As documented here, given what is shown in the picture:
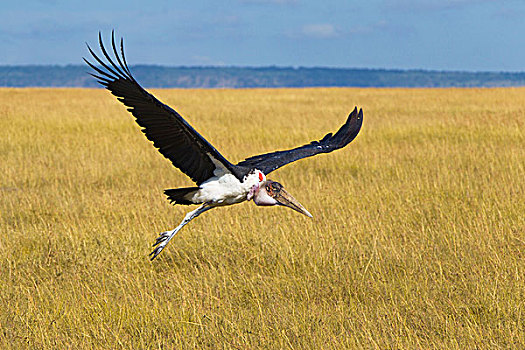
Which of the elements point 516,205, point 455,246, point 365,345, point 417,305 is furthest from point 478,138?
point 365,345

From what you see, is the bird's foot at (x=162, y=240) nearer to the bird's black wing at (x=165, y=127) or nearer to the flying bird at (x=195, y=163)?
the flying bird at (x=195, y=163)

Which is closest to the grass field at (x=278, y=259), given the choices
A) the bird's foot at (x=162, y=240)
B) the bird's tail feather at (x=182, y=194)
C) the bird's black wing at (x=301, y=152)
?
the bird's foot at (x=162, y=240)

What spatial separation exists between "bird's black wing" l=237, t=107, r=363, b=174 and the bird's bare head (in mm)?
296

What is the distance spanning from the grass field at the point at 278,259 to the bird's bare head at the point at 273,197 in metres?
0.68

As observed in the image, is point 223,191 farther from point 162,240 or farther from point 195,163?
point 162,240

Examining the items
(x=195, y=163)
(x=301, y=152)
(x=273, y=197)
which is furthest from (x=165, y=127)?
(x=301, y=152)

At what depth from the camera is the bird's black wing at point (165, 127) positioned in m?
4.31

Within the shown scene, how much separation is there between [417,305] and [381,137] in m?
9.51

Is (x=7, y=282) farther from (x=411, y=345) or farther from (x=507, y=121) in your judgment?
(x=507, y=121)

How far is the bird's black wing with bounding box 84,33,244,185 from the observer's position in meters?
4.31

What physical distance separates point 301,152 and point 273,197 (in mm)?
1107

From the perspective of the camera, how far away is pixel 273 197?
5.02 metres

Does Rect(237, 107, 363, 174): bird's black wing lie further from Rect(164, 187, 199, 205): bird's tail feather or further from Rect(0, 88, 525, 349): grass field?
Rect(0, 88, 525, 349): grass field

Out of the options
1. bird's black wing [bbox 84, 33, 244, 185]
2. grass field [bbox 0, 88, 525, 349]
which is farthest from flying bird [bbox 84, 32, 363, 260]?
grass field [bbox 0, 88, 525, 349]
